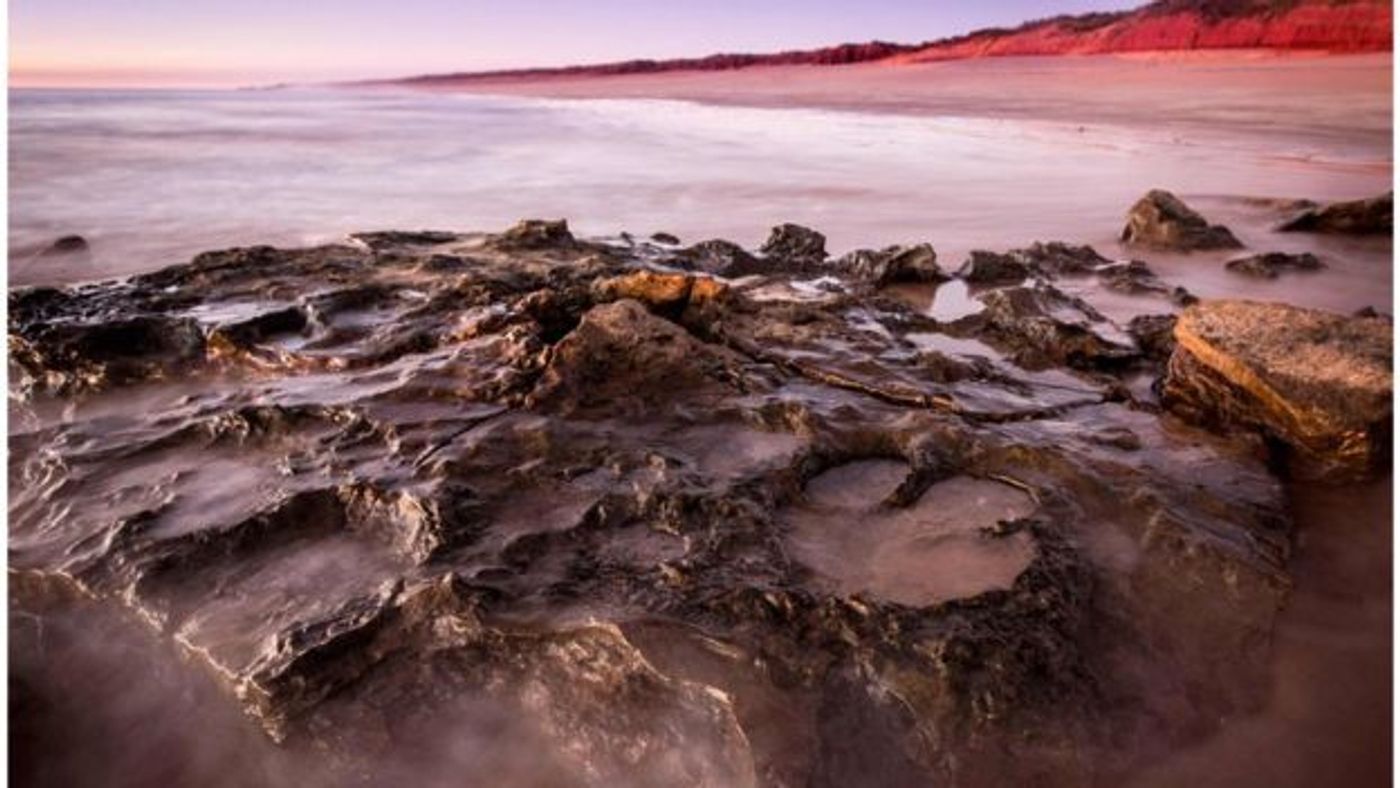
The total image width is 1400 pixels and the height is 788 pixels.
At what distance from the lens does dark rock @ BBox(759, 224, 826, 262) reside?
469 cm

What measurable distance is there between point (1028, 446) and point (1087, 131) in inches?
517

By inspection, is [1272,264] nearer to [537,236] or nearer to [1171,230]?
[1171,230]

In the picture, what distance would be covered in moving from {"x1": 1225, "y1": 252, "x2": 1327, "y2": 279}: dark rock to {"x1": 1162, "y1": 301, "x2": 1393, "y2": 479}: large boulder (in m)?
2.25

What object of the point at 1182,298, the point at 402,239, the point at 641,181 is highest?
the point at 402,239

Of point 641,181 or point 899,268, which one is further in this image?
point 641,181

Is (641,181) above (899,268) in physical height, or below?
below

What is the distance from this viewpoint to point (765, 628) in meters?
1.55

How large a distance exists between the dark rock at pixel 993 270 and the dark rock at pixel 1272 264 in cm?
122

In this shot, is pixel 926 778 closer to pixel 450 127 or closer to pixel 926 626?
pixel 926 626

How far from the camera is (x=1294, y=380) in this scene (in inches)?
89.4

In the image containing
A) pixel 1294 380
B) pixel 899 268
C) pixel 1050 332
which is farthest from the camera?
pixel 899 268

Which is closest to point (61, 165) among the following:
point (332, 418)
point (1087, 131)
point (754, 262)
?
point (754, 262)

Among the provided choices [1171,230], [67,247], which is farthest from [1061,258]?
[67,247]

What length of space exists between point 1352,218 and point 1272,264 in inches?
52.0
